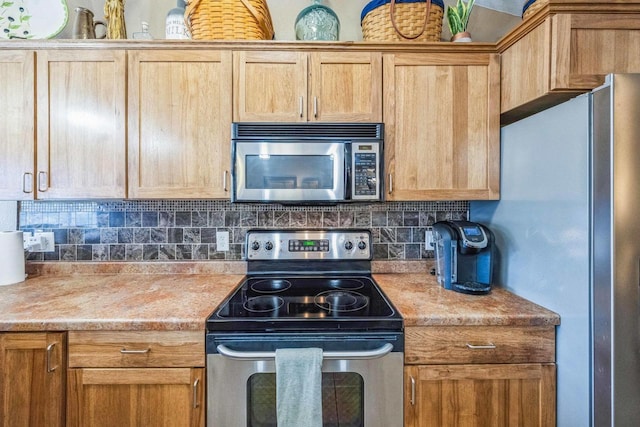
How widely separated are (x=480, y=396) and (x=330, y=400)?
56cm

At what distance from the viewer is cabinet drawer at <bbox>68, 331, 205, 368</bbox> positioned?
108cm

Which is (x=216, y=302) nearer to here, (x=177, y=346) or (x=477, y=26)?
(x=177, y=346)

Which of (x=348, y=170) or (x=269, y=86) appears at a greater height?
(x=269, y=86)

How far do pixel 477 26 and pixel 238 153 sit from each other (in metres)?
1.66

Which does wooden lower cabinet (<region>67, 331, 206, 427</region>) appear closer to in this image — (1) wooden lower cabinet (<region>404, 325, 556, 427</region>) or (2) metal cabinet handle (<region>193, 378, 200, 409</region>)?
(2) metal cabinet handle (<region>193, 378, 200, 409</region>)

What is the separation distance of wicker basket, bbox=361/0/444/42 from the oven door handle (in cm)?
144

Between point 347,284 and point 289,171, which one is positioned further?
point 347,284

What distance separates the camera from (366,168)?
1.44 meters

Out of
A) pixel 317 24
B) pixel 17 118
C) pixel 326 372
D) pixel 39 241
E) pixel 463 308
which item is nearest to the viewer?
pixel 326 372

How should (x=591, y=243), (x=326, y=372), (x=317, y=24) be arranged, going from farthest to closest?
(x=317, y=24) → (x=326, y=372) → (x=591, y=243)

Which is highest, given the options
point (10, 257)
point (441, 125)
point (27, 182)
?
point (441, 125)

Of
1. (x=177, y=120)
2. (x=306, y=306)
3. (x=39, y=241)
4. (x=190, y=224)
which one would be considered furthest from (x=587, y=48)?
(x=39, y=241)

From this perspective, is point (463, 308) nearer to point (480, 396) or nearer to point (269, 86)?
point (480, 396)

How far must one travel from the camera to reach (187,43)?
4.72 feet
